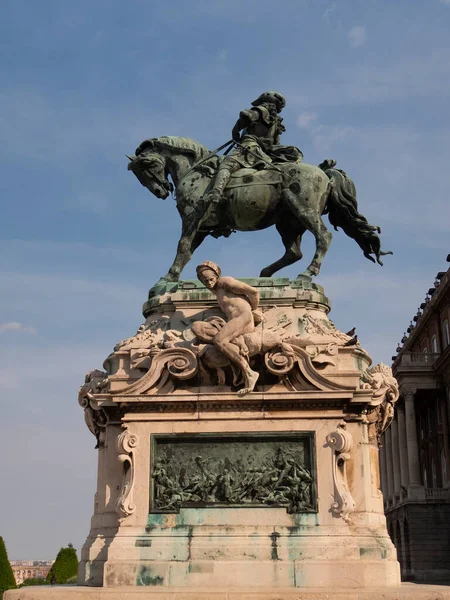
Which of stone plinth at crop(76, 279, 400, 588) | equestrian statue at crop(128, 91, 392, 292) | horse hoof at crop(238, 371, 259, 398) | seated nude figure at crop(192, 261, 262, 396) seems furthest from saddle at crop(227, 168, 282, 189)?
horse hoof at crop(238, 371, 259, 398)

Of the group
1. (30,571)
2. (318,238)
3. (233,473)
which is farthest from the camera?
(30,571)

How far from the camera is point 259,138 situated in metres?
15.8

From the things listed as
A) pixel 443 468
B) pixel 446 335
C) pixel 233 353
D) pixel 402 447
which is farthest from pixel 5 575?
pixel 446 335

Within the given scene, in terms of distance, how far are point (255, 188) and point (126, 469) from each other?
5.35 m

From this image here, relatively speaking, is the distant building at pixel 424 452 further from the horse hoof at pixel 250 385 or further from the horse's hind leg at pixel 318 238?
the horse hoof at pixel 250 385

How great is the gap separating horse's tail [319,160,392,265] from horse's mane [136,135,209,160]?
231cm

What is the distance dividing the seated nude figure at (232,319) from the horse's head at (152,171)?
3100 millimetres

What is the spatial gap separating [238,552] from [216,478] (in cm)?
109

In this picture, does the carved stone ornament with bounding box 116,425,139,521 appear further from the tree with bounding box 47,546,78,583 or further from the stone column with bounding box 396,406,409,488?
the stone column with bounding box 396,406,409,488

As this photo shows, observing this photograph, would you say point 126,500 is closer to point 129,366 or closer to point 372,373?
point 129,366

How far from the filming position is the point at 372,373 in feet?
44.6

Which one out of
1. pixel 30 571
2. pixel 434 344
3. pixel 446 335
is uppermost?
pixel 434 344

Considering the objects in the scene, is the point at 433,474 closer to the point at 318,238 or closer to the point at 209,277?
the point at 318,238

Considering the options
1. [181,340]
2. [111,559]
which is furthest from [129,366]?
[111,559]
